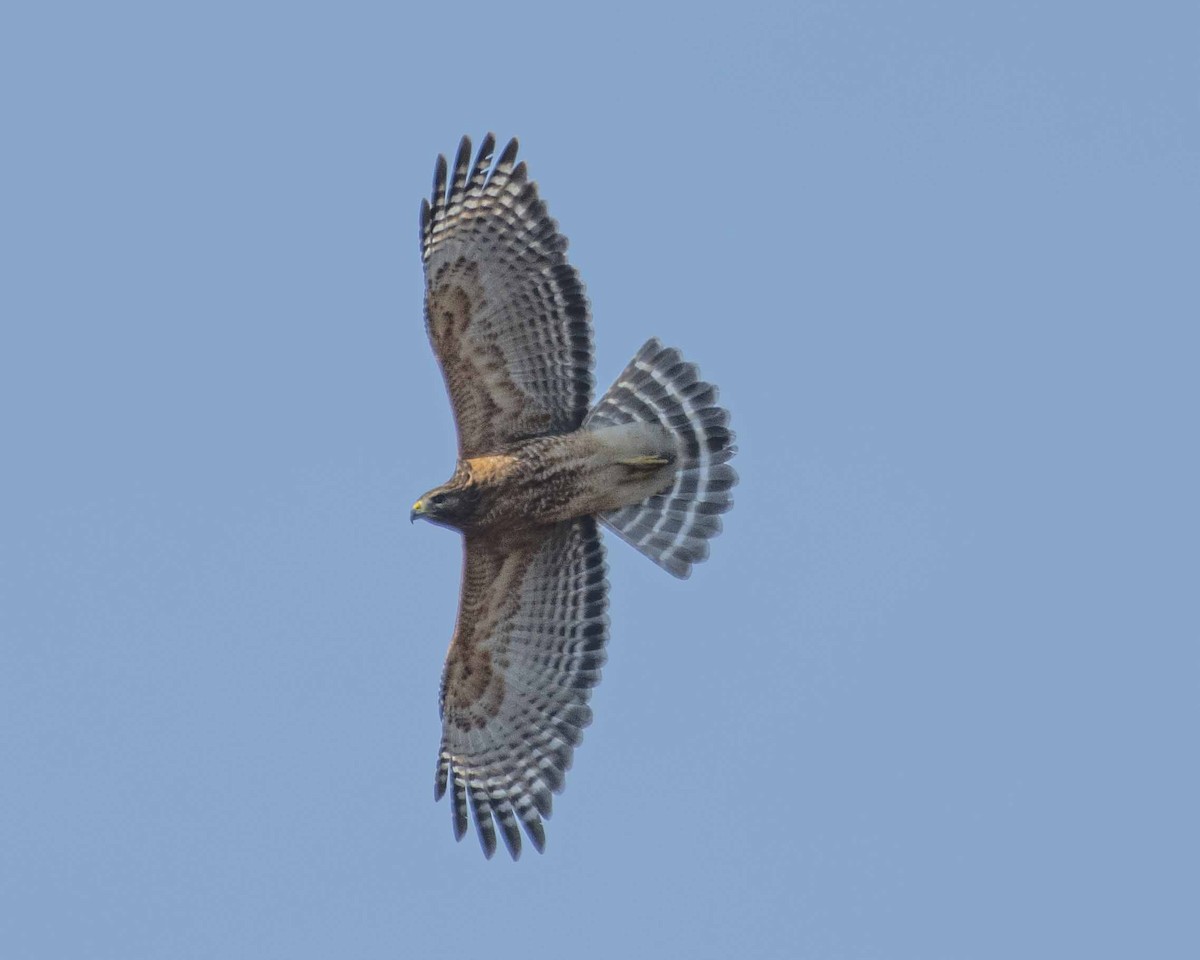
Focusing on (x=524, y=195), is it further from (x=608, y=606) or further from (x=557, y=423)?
(x=608, y=606)

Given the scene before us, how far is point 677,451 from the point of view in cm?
1441

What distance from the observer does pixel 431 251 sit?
1383cm

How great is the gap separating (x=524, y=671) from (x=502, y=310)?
7.73ft

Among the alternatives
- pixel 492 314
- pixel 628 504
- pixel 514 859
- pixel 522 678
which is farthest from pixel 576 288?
pixel 514 859

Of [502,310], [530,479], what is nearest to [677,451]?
[530,479]

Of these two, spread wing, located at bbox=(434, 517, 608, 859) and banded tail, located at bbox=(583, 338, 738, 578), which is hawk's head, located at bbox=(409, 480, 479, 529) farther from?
banded tail, located at bbox=(583, 338, 738, 578)

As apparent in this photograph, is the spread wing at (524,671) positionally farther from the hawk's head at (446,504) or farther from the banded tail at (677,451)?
the hawk's head at (446,504)

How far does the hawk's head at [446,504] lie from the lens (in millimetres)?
13570

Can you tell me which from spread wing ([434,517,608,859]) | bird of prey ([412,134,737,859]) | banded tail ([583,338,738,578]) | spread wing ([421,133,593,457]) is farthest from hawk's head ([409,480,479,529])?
banded tail ([583,338,738,578])

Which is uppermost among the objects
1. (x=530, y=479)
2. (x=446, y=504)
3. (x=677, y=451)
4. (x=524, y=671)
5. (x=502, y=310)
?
(x=502, y=310)

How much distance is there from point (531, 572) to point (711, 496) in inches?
48.8

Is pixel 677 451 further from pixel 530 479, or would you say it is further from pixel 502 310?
pixel 502 310

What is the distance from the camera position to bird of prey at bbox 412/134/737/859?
45.2 ft

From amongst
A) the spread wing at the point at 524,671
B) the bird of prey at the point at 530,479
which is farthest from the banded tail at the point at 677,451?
the spread wing at the point at 524,671
